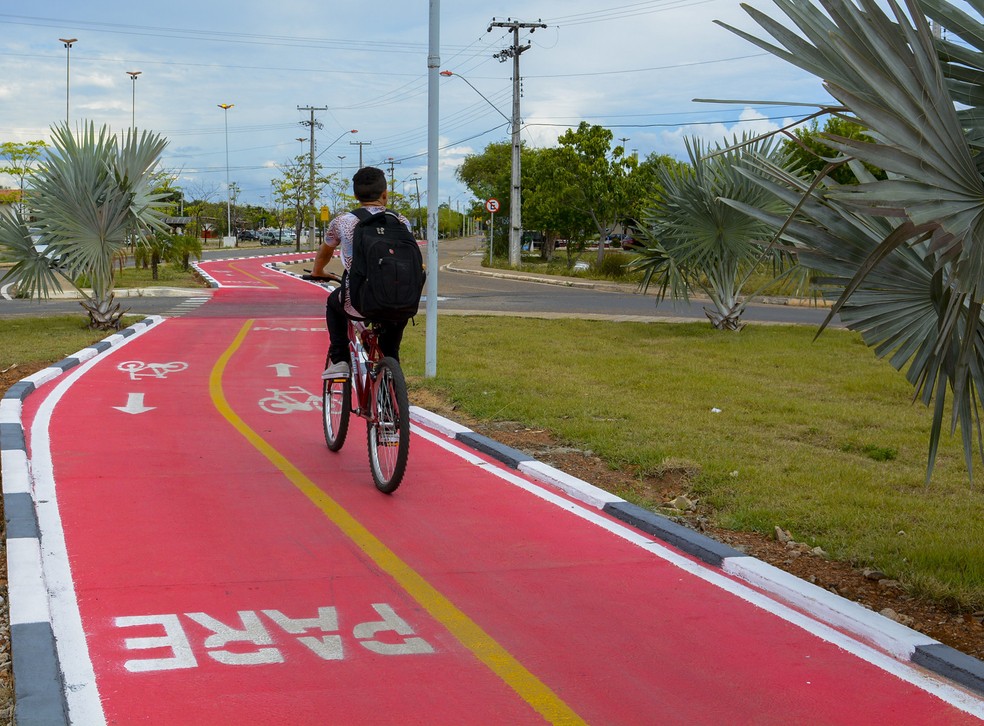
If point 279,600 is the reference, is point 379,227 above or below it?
above

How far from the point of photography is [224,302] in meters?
26.9

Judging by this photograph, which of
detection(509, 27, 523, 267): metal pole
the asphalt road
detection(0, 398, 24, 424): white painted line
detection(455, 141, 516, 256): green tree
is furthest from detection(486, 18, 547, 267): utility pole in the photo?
detection(0, 398, 24, 424): white painted line

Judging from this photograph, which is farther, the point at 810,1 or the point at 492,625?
the point at 492,625

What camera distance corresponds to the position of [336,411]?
8141 mm

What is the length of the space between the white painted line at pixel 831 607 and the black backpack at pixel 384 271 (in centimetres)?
259

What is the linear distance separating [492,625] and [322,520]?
1.92 metres

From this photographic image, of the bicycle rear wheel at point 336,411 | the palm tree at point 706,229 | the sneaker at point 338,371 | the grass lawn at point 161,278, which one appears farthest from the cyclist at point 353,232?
the grass lawn at point 161,278

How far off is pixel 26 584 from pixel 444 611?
1.97 meters

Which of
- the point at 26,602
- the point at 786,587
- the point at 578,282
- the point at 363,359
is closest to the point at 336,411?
the point at 363,359

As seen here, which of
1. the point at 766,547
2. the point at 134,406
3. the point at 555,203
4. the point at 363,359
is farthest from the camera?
the point at 555,203

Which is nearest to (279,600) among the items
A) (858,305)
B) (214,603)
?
(214,603)

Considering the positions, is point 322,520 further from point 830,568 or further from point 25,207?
point 25,207

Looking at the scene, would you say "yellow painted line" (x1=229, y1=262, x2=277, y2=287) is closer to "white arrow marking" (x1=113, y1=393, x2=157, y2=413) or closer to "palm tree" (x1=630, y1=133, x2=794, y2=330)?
"palm tree" (x1=630, y1=133, x2=794, y2=330)

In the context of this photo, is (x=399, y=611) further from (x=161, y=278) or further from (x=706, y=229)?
(x=161, y=278)
